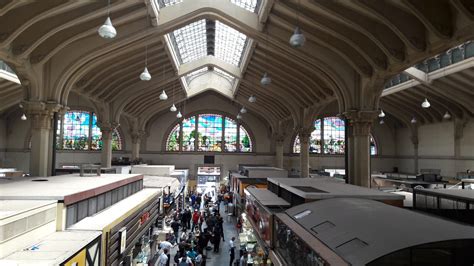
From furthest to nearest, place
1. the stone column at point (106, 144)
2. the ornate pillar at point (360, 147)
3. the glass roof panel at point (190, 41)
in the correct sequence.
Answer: the stone column at point (106, 144) → the glass roof panel at point (190, 41) → the ornate pillar at point (360, 147)

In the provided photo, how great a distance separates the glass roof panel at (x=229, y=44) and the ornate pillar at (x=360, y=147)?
663 centimetres

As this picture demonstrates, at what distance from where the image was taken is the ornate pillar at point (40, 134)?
1123 cm

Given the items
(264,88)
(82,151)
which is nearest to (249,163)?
(264,88)

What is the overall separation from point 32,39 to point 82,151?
19146mm

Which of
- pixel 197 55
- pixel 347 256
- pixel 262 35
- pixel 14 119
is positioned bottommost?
pixel 347 256

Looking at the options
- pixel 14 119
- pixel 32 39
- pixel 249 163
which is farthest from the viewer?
pixel 249 163

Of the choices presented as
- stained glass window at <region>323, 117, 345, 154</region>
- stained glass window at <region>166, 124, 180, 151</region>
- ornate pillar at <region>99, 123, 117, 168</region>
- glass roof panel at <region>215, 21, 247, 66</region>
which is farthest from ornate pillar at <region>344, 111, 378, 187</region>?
stained glass window at <region>166, 124, 180, 151</region>

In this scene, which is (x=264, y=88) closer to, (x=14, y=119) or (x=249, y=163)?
(x=249, y=163)

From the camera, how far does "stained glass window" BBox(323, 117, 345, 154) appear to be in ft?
96.9

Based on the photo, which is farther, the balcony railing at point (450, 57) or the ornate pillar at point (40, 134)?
the balcony railing at point (450, 57)

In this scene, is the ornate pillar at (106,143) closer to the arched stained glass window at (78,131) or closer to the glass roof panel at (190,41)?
the glass roof panel at (190,41)

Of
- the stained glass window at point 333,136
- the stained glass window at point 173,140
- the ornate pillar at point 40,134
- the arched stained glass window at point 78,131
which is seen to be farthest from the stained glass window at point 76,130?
the stained glass window at point 333,136

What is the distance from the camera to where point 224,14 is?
1252 cm

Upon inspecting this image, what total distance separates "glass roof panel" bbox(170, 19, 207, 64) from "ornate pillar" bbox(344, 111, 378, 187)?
7.74 meters
